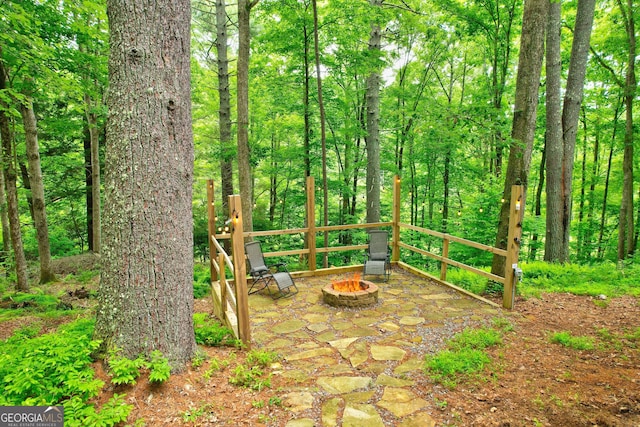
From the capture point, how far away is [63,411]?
2324 mm

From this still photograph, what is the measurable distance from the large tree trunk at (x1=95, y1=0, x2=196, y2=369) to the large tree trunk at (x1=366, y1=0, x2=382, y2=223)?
18.9 ft

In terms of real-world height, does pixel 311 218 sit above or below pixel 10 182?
below

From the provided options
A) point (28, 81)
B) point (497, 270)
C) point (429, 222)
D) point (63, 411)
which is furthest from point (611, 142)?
point (28, 81)

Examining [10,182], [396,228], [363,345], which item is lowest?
[363,345]

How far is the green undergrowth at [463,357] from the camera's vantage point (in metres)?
3.24

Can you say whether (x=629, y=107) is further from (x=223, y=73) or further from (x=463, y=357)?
(x=223, y=73)

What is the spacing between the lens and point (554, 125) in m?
7.22

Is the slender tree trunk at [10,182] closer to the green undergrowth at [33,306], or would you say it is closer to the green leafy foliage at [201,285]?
the green undergrowth at [33,306]

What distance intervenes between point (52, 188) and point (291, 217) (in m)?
7.56

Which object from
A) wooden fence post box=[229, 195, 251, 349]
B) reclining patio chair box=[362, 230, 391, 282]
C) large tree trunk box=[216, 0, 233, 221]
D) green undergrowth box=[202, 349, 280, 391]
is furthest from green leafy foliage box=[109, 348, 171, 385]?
large tree trunk box=[216, 0, 233, 221]

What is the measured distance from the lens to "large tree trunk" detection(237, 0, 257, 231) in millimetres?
6480

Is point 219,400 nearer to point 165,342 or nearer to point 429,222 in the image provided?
point 165,342

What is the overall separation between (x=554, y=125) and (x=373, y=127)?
392 cm

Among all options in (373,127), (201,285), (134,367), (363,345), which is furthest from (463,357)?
(373,127)
